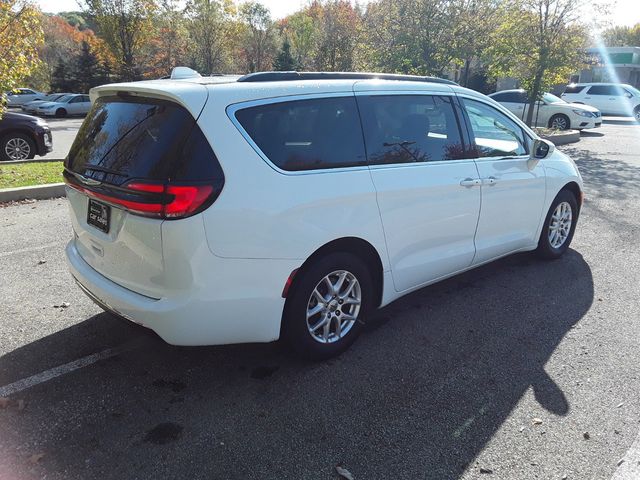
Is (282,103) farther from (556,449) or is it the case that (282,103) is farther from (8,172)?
(8,172)

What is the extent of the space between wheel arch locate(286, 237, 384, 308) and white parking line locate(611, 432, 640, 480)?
169 centimetres

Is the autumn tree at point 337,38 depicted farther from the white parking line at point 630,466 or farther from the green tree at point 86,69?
the white parking line at point 630,466

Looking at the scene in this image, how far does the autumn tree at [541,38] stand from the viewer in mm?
15102

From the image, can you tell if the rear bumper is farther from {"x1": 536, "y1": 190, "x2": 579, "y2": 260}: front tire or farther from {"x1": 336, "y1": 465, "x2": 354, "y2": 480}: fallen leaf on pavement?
{"x1": 536, "y1": 190, "x2": 579, "y2": 260}: front tire

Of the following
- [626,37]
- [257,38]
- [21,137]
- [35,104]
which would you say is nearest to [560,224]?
[21,137]

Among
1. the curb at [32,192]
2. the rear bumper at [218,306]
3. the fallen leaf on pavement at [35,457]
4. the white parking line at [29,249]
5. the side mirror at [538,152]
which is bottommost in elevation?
the white parking line at [29,249]

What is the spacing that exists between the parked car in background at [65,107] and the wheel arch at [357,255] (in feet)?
98.5

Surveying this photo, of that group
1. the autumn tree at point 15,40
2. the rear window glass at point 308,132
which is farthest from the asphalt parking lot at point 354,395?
the autumn tree at point 15,40

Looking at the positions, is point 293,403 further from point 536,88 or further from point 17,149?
point 536,88

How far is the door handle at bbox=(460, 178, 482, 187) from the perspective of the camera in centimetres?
390

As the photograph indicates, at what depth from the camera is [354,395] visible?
9.91 feet

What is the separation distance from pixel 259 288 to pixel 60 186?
6.38m

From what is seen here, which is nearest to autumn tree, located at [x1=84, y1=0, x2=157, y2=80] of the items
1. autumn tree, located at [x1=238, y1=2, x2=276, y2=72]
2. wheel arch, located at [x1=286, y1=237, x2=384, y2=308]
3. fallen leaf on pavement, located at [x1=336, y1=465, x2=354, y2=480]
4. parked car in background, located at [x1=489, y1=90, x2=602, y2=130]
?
autumn tree, located at [x1=238, y1=2, x2=276, y2=72]

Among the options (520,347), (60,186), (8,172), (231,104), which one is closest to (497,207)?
(520,347)
